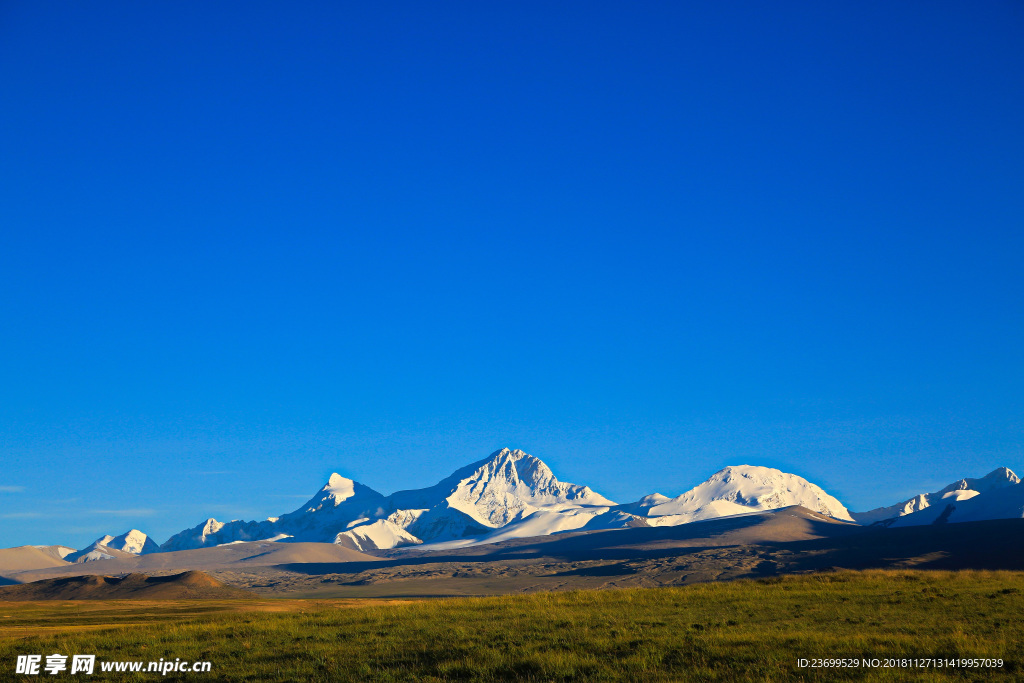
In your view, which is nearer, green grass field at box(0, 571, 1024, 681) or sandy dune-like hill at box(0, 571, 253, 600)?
green grass field at box(0, 571, 1024, 681)

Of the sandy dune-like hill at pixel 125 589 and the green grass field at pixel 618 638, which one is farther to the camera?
the sandy dune-like hill at pixel 125 589

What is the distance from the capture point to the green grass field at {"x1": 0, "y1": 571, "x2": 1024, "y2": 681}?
915 inches

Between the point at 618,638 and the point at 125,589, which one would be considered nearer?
the point at 618,638

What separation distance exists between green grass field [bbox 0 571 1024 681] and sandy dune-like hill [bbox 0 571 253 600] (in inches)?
5694

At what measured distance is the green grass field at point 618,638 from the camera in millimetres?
23250

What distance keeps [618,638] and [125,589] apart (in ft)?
603

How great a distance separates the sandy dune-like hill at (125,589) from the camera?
6806 inches

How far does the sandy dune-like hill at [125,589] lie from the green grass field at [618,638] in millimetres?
144633

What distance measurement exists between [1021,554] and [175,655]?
18069cm

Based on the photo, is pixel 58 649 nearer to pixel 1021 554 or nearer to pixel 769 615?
pixel 769 615

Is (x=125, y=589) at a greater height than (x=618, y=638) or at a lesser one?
lesser

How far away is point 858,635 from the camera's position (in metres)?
26.0

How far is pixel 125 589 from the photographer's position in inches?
7170

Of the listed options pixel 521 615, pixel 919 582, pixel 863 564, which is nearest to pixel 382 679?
pixel 521 615
